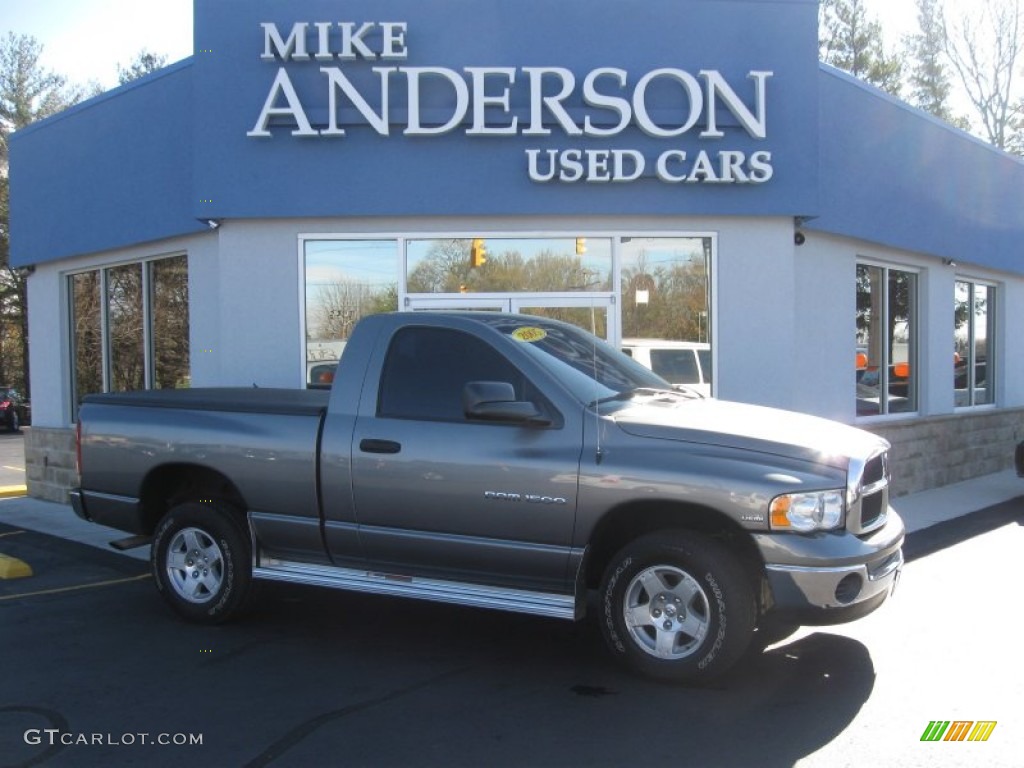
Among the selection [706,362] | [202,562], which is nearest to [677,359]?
[706,362]

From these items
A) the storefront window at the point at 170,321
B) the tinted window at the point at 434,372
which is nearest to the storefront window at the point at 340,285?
the storefront window at the point at 170,321

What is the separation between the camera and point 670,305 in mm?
9938

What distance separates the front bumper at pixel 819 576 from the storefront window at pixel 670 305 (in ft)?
16.3

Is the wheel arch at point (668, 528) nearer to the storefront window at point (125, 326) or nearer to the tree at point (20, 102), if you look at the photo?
the storefront window at point (125, 326)

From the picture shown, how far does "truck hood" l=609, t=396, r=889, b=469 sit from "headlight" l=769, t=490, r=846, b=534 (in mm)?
186

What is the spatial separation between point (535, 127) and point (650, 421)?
196 inches

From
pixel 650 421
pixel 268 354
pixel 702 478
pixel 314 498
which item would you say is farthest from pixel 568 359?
pixel 268 354

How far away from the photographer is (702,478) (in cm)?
497

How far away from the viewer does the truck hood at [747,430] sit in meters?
4.98

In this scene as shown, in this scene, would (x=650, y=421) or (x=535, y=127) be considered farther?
(x=535, y=127)

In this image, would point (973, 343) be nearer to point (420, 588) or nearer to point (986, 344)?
point (986, 344)

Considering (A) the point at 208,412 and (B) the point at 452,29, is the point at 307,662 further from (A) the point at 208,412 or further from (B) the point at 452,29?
(B) the point at 452,29

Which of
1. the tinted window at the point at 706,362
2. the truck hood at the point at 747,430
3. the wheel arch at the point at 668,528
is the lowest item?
the wheel arch at the point at 668,528

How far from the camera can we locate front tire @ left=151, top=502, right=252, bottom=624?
628 centimetres
